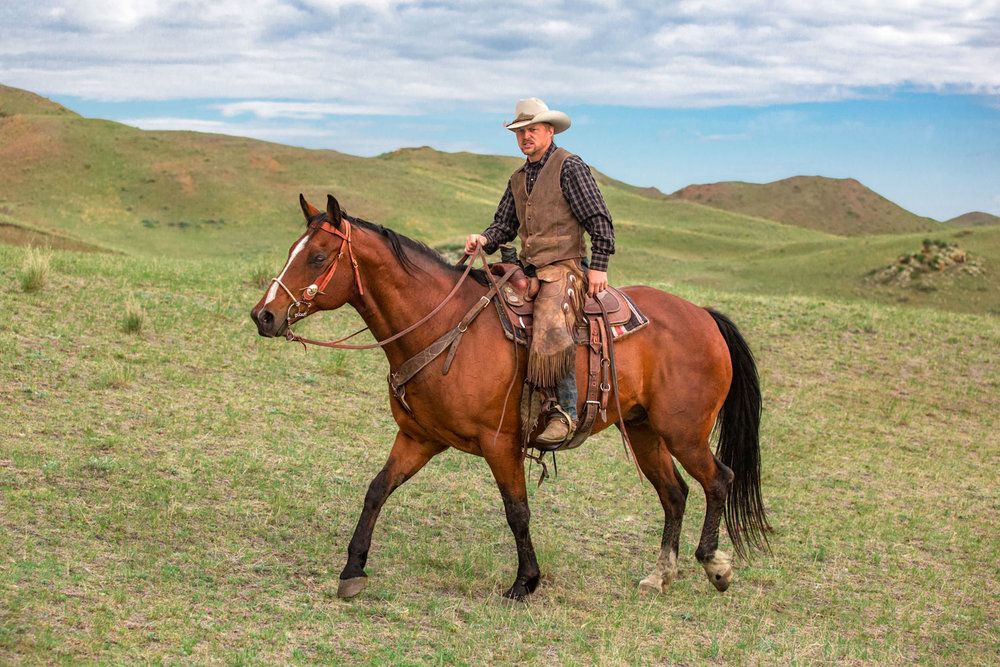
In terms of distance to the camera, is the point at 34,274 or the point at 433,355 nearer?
the point at 433,355

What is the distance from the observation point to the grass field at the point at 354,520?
223 inches

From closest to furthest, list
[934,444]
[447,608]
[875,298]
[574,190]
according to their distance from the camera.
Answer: [447,608], [574,190], [934,444], [875,298]

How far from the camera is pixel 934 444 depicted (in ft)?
41.2

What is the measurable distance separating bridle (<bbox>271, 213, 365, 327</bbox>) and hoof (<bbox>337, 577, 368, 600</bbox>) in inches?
69.6

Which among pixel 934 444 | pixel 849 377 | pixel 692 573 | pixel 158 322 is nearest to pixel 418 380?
pixel 692 573

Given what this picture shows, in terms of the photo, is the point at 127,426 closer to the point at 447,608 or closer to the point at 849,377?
the point at 447,608

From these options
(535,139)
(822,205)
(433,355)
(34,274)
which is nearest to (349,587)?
(433,355)

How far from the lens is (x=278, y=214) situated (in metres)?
44.0

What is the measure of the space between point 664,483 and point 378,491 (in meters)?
2.38

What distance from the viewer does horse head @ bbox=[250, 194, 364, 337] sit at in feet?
19.0

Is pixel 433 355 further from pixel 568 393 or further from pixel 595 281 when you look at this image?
pixel 595 281

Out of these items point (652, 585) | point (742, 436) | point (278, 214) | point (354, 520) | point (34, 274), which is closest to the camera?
point (652, 585)

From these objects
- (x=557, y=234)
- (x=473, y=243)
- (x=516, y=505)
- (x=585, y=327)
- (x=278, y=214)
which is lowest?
(x=516, y=505)

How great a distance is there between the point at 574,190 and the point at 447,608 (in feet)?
9.71
